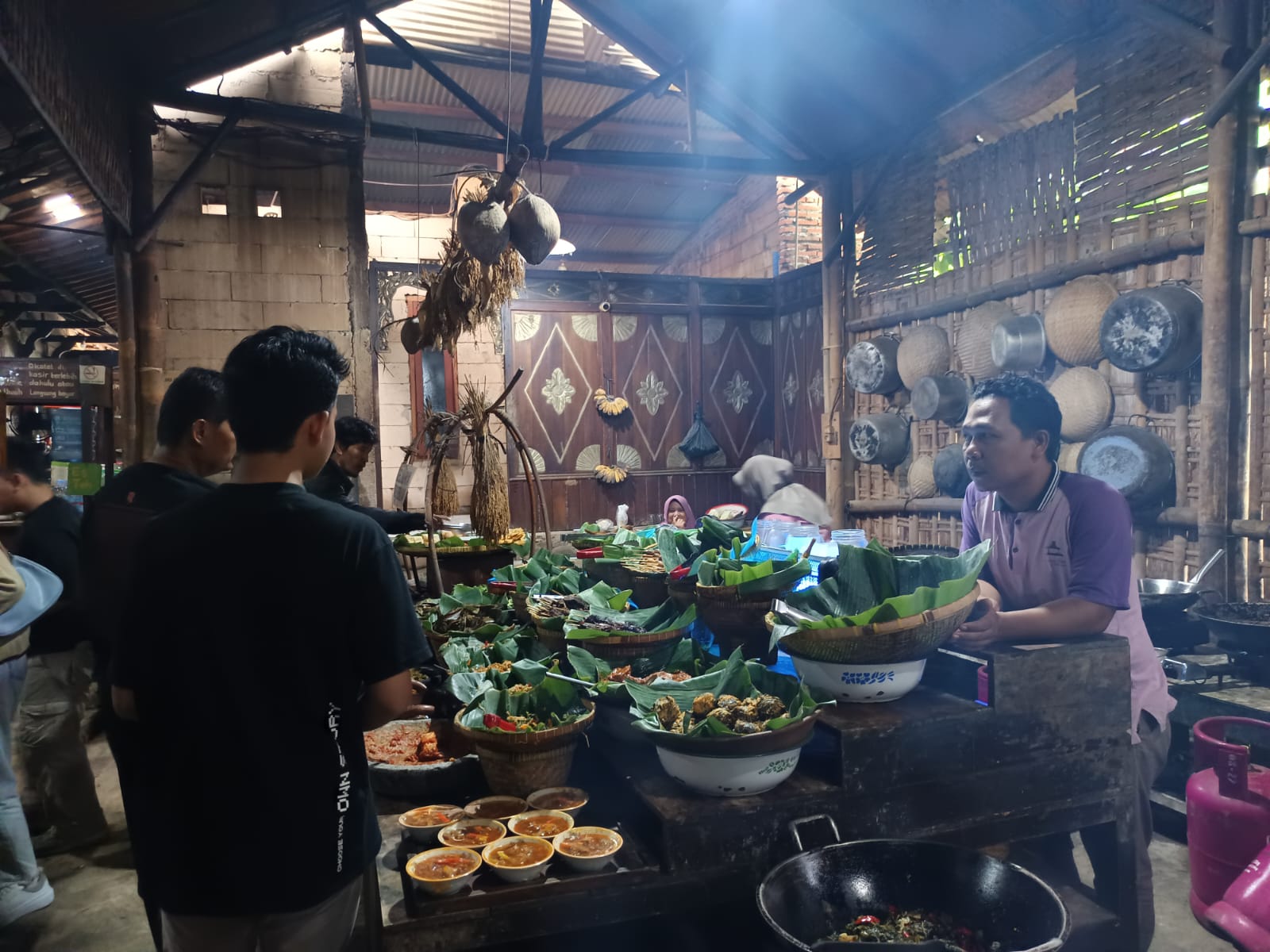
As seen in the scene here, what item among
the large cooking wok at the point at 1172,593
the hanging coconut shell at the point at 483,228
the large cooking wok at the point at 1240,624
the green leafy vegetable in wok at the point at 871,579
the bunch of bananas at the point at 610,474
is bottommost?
the large cooking wok at the point at 1240,624

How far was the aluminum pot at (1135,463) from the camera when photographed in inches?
200

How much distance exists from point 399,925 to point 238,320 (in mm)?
6348

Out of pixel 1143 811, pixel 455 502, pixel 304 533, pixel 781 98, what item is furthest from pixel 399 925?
pixel 781 98

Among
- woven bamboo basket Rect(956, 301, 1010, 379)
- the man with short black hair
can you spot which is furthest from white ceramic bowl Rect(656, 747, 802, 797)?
woven bamboo basket Rect(956, 301, 1010, 379)

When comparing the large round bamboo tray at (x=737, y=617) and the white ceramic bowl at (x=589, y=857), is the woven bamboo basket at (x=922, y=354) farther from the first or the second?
the white ceramic bowl at (x=589, y=857)

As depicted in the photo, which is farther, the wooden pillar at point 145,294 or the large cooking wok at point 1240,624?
the wooden pillar at point 145,294

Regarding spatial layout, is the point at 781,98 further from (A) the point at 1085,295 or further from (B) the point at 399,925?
(B) the point at 399,925

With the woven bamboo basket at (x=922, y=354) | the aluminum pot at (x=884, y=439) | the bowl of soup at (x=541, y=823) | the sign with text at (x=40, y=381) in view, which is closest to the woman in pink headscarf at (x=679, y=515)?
the aluminum pot at (x=884, y=439)

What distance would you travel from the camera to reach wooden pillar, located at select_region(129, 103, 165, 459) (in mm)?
6090

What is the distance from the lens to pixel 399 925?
6.02 feet

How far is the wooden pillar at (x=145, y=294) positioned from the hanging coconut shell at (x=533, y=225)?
330 cm

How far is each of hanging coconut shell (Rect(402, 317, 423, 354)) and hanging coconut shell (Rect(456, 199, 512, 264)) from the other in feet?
5.01

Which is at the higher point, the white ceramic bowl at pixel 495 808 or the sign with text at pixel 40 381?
the sign with text at pixel 40 381

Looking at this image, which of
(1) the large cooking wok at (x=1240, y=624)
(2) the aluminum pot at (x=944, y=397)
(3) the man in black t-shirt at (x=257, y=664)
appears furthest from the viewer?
(2) the aluminum pot at (x=944, y=397)
